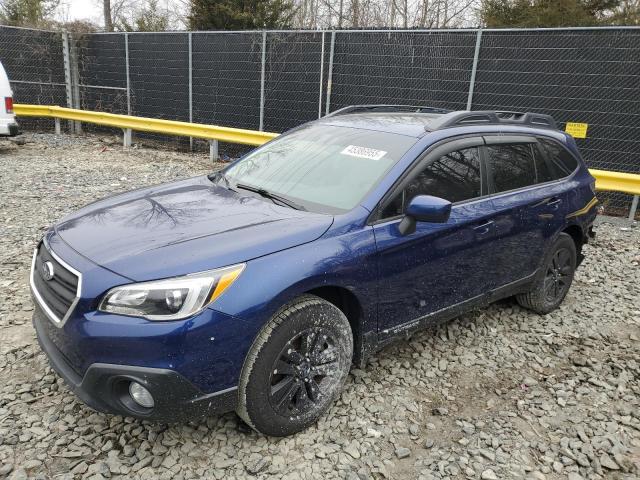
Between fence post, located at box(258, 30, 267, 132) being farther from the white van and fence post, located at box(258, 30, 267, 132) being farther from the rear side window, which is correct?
the rear side window

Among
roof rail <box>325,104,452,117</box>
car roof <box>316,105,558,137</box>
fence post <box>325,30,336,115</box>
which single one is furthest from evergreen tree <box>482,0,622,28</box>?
roof rail <box>325,104,452,117</box>

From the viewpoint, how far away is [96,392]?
2.31 m

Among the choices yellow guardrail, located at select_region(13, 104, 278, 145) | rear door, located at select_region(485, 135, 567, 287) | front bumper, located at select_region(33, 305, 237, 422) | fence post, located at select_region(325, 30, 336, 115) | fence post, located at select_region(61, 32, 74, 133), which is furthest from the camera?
fence post, located at select_region(61, 32, 74, 133)

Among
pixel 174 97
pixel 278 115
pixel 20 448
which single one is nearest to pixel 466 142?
pixel 20 448

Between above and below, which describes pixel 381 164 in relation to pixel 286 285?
above

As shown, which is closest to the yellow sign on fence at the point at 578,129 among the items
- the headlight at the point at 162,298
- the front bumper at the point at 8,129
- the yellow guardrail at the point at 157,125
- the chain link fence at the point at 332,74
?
the chain link fence at the point at 332,74

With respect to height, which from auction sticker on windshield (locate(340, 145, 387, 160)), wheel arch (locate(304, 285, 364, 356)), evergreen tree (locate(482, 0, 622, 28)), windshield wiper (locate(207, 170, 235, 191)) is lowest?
wheel arch (locate(304, 285, 364, 356))

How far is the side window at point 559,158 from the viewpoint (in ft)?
14.0

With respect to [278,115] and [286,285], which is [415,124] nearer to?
[286,285]

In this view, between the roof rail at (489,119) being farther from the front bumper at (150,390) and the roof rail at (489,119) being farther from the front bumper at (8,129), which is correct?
the front bumper at (8,129)

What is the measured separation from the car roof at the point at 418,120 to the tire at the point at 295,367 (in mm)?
1480

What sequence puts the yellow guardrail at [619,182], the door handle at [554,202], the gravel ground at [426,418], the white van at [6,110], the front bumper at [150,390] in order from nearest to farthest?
the front bumper at [150,390], the gravel ground at [426,418], the door handle at [554,202], the yellow guardrail at [619,182], the white van at [6,110]

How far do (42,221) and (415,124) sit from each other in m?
4.67

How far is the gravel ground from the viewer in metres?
2.55
